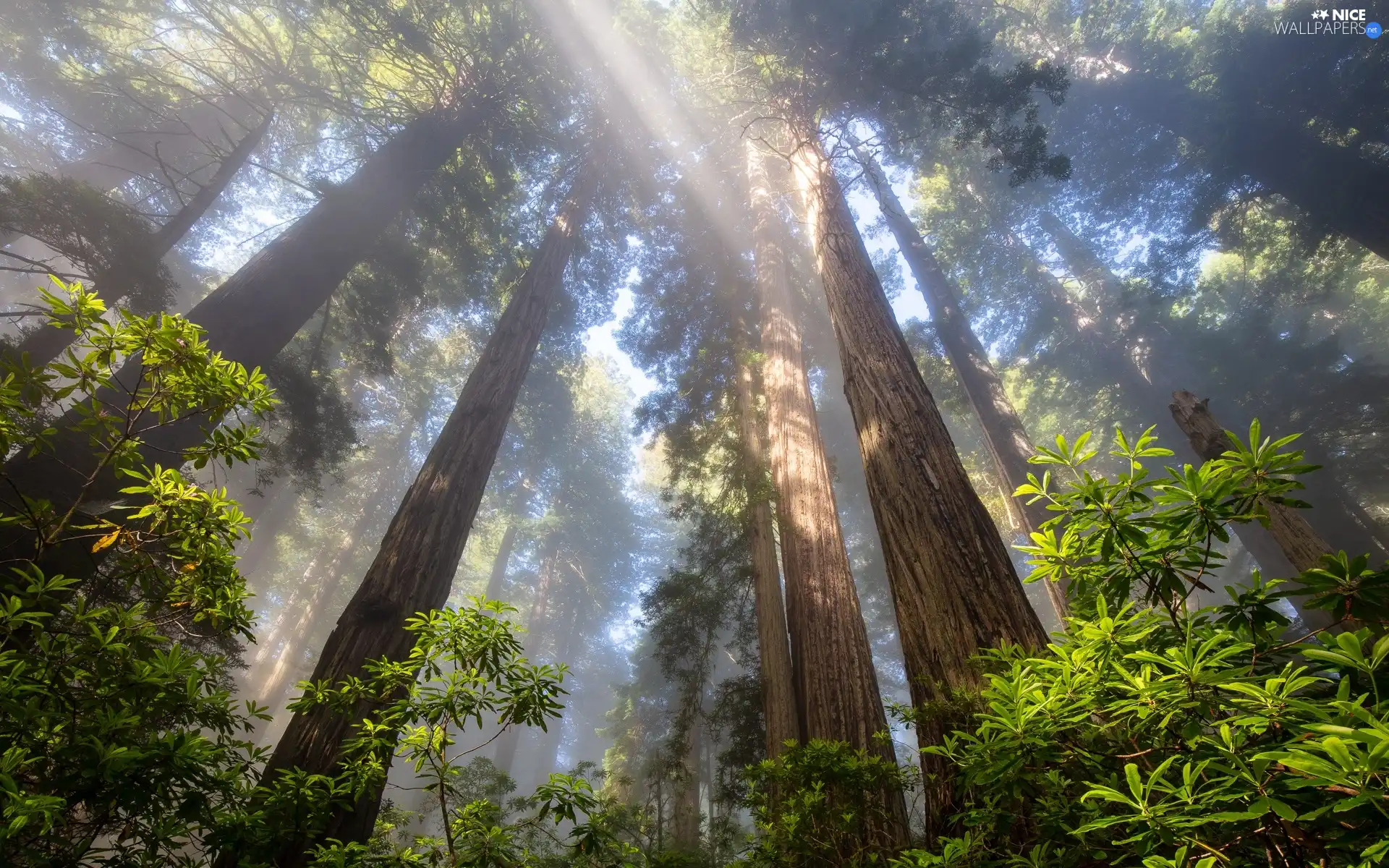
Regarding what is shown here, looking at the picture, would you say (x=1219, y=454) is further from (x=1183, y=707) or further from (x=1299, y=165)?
(x=1299, y=165)

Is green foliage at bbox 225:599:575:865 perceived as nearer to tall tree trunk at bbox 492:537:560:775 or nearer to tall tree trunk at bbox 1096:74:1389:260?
tall tree trunk at bbox 1096:74:1389:260

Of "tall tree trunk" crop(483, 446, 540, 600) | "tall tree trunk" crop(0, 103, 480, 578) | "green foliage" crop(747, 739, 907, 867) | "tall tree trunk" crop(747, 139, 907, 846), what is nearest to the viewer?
"green foliage" crop(747, 739, 907, 867)

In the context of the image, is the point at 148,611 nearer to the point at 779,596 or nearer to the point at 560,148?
the point at 779,596

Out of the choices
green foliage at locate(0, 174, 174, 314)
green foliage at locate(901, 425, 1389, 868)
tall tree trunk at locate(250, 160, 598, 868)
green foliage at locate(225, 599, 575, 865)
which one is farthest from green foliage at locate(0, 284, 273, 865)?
green foliage at locate(0, 174, 174, 314)

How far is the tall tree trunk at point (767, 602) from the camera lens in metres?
4.30

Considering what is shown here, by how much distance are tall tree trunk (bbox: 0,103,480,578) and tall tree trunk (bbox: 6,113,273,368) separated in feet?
4.35

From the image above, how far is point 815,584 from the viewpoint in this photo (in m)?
4.56

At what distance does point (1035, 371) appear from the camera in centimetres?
1762

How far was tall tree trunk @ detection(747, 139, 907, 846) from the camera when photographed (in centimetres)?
369

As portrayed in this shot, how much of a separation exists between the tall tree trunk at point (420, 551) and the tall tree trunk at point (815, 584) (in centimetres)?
280

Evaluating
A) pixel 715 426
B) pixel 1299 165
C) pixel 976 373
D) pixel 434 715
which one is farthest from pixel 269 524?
pixel 1299 165

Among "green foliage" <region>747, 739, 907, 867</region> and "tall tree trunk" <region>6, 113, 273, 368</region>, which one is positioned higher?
"tall tree trunk" <region>6, 113, 273, 368</region>

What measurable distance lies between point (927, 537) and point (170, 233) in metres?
9.62

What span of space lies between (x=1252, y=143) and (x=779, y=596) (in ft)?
47.3
